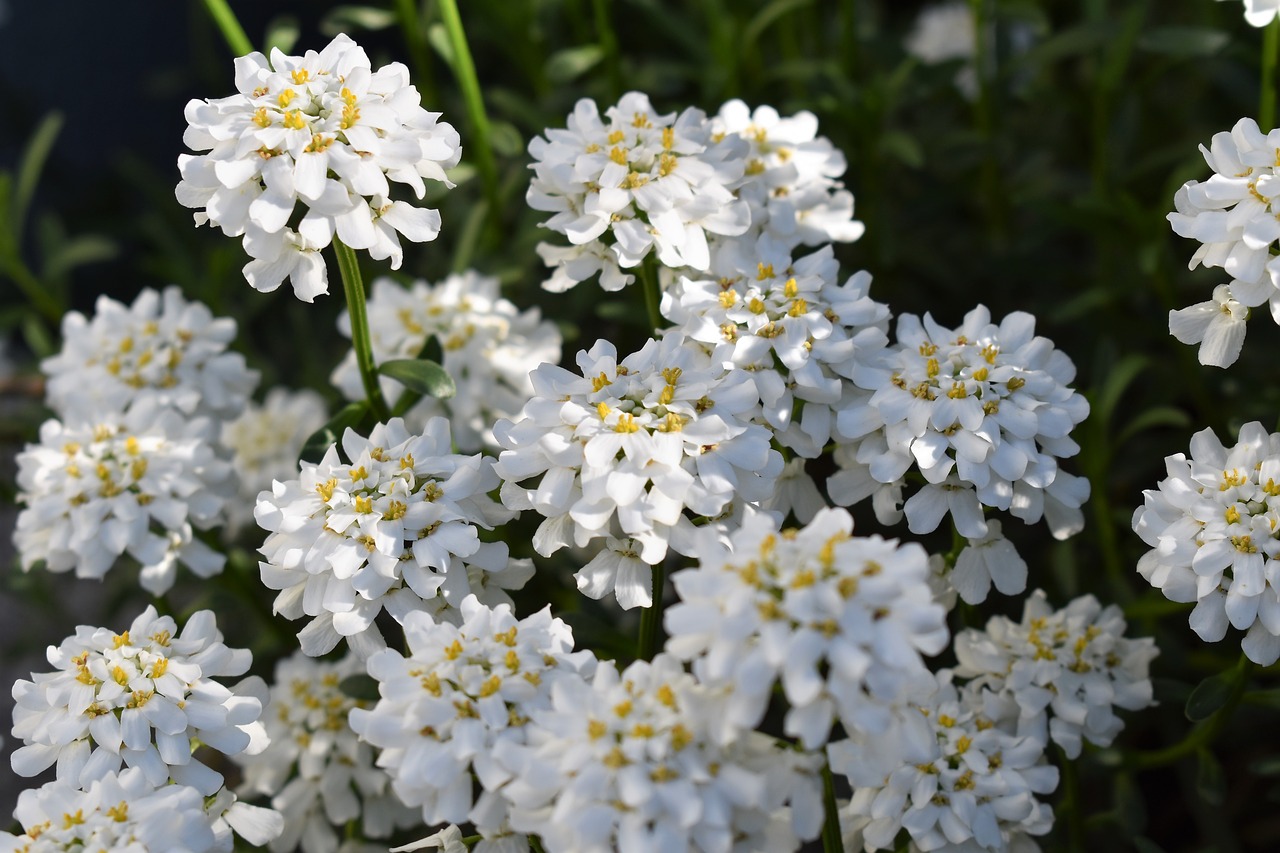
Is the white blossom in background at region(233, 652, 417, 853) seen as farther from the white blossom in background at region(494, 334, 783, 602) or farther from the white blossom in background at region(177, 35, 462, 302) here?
the white blossom in background at region(177, 35, 462, 302)

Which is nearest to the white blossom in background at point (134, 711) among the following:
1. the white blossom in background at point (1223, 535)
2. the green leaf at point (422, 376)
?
the green leaf at point (422, 376)

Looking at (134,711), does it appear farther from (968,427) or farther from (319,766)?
(968,427)

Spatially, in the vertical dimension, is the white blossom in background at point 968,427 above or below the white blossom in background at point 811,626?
below

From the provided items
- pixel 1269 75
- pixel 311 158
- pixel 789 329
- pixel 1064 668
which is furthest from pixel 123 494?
pixel 1269 75

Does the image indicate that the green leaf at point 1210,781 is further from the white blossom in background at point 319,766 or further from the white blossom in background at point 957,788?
the white blossom in background at point 319,766

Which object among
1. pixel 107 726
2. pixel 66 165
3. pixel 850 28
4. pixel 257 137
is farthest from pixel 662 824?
pixel 66 165
